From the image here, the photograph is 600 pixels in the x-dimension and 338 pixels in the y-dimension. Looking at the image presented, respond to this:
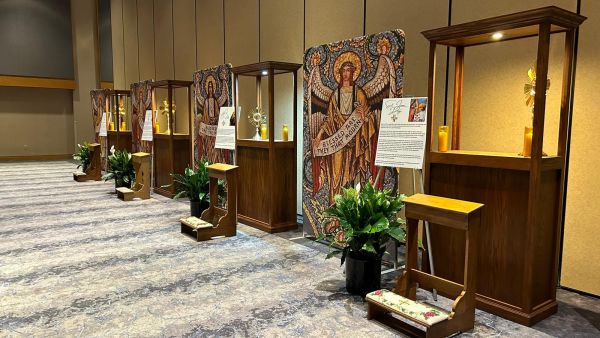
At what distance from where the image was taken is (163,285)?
3652 millimetres

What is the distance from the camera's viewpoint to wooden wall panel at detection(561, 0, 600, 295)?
3.41 m

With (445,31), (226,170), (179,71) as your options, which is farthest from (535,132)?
(179,71)

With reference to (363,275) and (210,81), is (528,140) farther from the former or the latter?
(210,81)

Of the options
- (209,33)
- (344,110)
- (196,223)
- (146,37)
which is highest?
(146,37)

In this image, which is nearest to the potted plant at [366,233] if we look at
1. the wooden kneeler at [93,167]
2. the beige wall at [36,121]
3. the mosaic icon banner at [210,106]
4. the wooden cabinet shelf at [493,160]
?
the wooden cabinet shelf at [493,160]

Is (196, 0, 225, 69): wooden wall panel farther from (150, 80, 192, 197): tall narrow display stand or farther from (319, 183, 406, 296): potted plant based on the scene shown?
(319, 183, 406, 296): potted plant

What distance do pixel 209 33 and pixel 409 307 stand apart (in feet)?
22.1

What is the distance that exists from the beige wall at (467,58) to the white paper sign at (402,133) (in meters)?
0.87

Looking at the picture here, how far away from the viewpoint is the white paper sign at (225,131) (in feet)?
19.7

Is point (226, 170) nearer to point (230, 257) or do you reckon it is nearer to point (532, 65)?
point (230, 257)

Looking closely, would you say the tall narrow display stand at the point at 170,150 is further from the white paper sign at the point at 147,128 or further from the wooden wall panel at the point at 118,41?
the wooden wall panel at the point at 118,41

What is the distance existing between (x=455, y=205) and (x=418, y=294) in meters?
0.96

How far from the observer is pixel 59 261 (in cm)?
430

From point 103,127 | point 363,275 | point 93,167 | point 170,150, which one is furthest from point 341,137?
point 103,127
